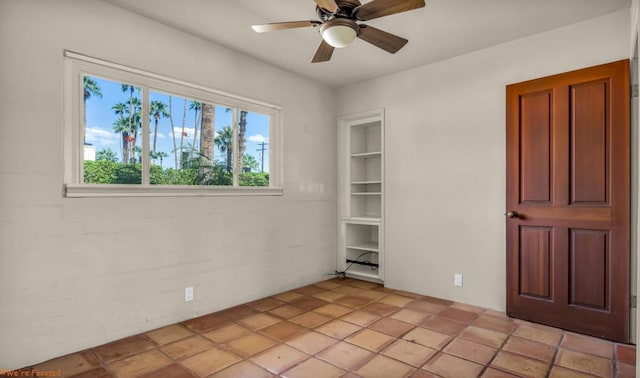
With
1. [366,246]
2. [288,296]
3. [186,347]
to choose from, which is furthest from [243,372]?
[366,246]

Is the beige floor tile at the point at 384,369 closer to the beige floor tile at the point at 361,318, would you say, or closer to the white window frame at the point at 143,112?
the beige floor tile at the point at 361,318

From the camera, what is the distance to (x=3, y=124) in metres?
2.20

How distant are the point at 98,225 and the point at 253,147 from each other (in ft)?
5.66

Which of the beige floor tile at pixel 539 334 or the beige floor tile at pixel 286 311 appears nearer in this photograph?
the beige floor tile at pixel 539 334

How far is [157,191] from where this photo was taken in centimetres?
295

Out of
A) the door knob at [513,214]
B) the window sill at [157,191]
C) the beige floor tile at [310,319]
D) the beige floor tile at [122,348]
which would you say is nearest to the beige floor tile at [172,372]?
the beige floor tile at [122,348]

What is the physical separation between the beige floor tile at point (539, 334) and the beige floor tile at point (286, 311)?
1.92m

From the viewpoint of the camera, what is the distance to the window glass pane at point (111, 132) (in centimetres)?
264

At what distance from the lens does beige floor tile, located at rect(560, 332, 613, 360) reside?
97.7 inches

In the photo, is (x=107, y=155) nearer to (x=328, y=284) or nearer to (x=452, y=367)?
(x=328, y=284)

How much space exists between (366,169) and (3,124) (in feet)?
12.7

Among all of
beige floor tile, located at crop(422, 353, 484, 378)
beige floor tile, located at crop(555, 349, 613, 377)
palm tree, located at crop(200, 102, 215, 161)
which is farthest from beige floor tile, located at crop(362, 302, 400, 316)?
palm tree, located at crop(200, 102, 215, 161)

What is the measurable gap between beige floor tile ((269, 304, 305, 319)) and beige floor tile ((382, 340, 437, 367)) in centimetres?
106

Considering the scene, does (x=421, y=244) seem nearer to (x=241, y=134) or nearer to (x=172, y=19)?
(x=241, y=134)
